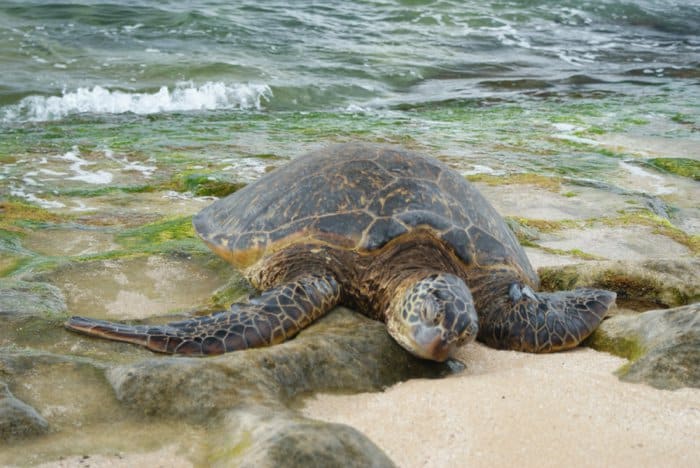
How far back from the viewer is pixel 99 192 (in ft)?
22.0

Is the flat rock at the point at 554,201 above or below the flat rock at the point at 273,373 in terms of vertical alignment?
below

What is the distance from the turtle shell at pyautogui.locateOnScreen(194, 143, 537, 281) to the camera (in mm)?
3631

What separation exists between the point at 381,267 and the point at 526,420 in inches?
55.9

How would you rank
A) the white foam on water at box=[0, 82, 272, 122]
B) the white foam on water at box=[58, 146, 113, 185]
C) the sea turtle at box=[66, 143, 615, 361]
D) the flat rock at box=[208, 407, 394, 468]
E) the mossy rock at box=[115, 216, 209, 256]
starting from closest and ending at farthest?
the flat rock at box=[208, 407, 394, 468] < the sea turtle at box=[66, 143, 615, 361] < the mossy rock at box=[115, 216, 209, 256] < the white foam on water at box=[58, 146, 113, 185] < the white foam on water at box=[0, 82, 272, 122]

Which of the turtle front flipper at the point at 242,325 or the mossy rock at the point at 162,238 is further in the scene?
the mossy rock at the point at 162,238

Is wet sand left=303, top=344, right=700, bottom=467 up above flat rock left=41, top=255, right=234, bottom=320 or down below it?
above

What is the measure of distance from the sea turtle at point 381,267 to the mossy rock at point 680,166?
16.9ft

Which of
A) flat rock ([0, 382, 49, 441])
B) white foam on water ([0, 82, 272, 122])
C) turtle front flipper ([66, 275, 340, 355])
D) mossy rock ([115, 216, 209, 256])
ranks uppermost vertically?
flat rock ([0, 382, 49, 441])

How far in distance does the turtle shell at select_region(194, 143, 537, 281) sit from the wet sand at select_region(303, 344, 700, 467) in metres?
1.02

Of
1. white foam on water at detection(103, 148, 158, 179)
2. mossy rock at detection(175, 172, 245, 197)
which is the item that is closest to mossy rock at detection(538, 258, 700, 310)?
mossy rock at detection(175, 172, 245, 197)

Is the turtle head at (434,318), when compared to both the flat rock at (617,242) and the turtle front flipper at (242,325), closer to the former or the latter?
the turtle front flipper at (242,325)

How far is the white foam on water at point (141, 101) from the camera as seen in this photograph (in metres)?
11.6

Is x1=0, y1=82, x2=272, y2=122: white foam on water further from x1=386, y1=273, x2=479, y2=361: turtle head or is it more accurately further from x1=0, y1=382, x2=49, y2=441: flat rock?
x1=0, y1=382, x2=49, y2=441: flat rock

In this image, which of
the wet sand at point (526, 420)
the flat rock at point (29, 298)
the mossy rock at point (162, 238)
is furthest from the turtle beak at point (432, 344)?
the mossy rock at point (162, 238)
